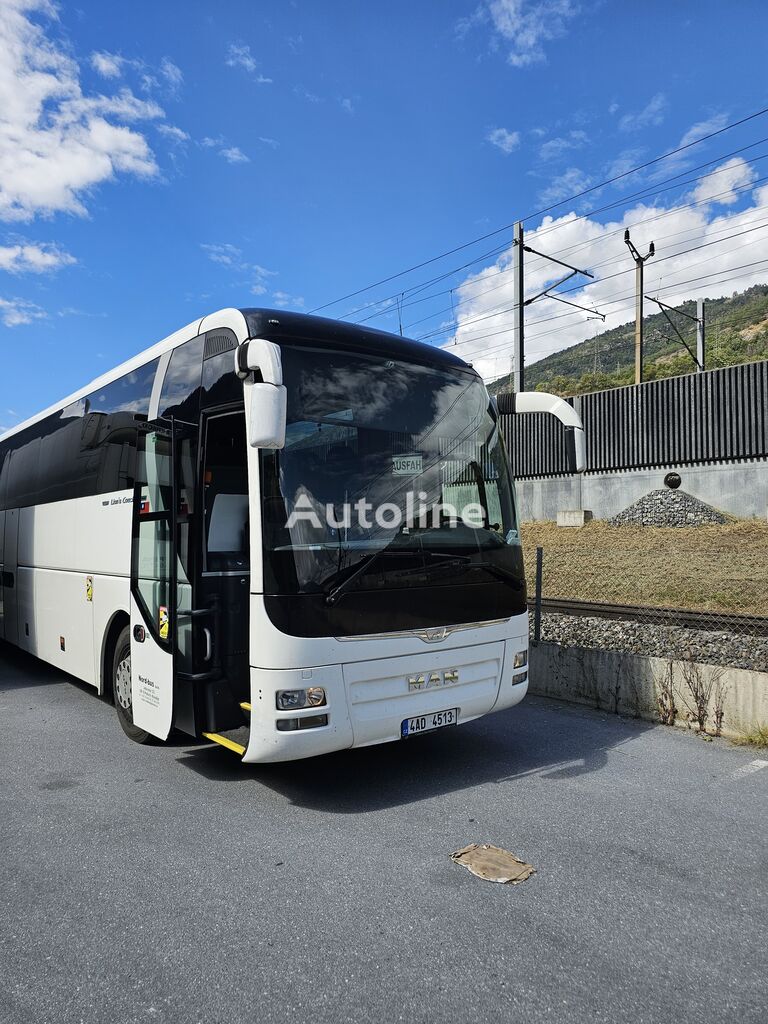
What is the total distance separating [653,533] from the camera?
885 inches

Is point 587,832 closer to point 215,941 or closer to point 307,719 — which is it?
point 307,719

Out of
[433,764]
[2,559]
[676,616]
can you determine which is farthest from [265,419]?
[2,559]

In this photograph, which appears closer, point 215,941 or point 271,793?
point 215,941

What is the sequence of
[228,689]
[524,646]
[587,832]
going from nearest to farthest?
[587,832], [228,689], [524,646]

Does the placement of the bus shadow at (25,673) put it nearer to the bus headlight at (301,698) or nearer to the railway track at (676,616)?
the bus headlight at (301,698)

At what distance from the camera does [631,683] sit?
733cm

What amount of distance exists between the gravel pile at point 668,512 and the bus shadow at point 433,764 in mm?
18357

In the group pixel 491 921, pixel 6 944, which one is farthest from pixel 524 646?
pixel 6 944

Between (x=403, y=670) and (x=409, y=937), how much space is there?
6.38 feet

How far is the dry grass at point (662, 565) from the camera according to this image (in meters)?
13.0

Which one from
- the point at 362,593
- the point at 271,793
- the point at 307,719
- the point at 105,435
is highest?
the point at 105,435

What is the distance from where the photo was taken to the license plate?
16.9 ft

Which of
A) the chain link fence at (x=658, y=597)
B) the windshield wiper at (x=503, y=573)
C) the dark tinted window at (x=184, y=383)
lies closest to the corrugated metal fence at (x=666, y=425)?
the chain link fence at (x=658, y=597)

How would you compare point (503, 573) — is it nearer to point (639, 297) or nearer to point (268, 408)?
point (268, 408)
